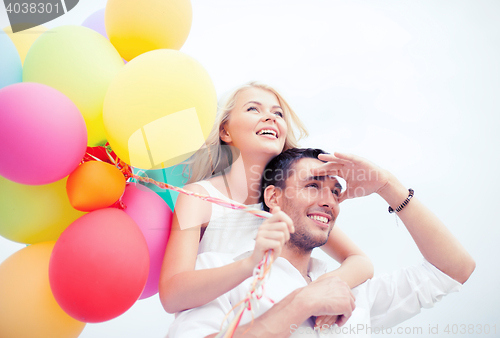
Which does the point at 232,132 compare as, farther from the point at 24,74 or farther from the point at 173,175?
the point at 24,74

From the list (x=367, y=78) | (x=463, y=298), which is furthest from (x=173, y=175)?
(x=463, y=298)

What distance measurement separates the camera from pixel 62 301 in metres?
1.02

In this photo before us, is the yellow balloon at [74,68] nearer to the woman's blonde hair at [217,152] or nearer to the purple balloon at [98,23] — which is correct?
the purple balloon at [98,23]

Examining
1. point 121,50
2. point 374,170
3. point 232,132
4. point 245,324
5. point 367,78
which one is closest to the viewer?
point 245,324

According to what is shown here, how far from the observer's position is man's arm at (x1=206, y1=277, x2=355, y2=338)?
1102mm

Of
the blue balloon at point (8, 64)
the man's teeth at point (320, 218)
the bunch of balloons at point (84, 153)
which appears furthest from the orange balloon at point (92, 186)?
the man's teeth at point (320, 218)

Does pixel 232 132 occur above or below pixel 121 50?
below

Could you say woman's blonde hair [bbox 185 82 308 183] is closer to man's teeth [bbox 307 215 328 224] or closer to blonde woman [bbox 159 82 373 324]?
blonde woman [bbox 159 82 373 324]

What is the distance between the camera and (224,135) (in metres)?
1.81

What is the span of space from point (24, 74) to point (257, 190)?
111cm

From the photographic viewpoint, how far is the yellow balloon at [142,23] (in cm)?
128

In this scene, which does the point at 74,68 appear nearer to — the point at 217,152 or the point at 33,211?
the point at 33,211

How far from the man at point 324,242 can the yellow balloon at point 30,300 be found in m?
0.39

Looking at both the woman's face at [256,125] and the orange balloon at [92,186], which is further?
the woman's face at [256,125]
